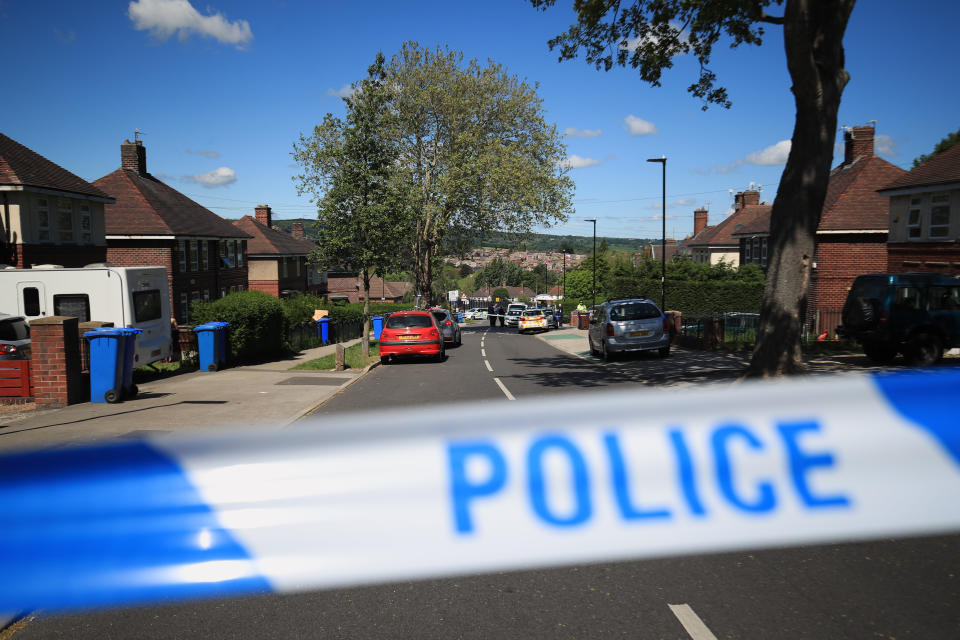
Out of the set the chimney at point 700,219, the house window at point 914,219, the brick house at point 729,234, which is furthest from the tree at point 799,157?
the chimney at point 700,219

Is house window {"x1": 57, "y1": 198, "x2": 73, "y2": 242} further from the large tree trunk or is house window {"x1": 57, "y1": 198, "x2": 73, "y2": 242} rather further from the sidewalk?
the large tree trunk

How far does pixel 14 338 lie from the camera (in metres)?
14.4

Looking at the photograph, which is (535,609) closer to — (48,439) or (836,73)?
(48,439)

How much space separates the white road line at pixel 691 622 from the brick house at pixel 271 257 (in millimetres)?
45920

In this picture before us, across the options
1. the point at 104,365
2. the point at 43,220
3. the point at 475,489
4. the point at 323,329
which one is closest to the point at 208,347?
the point at 104,365

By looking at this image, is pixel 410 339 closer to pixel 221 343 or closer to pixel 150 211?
pixel 221 343

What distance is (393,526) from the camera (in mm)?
1794

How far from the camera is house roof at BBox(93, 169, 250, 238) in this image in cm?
3416

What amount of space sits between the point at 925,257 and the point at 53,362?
2860 cm

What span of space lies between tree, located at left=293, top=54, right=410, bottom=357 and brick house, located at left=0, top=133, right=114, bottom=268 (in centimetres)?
1113

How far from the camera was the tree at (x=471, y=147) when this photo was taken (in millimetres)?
37375

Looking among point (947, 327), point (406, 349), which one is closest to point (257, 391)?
point (406, 349)

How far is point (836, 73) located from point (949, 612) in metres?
9.47

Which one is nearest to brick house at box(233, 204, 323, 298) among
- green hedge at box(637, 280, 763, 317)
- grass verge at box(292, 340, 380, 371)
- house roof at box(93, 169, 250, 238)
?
house roof at box(93, 169, 250, 238)
